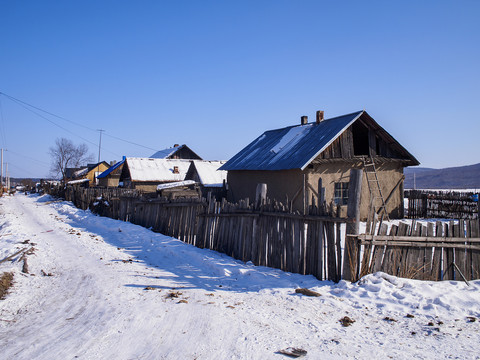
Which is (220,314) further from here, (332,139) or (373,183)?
(373,183)

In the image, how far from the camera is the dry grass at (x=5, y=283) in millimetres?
6916

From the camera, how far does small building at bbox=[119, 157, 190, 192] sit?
1378 inches

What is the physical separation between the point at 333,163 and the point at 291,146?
2563 millimetres

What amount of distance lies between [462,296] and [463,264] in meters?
1.28

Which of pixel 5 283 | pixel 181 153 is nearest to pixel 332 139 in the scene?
pixel 5 283

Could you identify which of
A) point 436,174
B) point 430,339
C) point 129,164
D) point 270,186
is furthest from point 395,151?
point 436,174

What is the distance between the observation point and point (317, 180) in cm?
1711

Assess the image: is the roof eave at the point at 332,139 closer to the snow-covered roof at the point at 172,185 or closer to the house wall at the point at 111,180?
the snow-covered roof at the point at 172,185

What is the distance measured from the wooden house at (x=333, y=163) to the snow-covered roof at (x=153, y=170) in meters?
16.4

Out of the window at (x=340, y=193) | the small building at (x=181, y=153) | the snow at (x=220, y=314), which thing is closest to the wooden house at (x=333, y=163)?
the window at (x=340, y=193)

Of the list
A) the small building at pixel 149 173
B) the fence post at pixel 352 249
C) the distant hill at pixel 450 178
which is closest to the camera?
the fence post at pixel 352 249

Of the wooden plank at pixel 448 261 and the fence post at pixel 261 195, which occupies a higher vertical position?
the fence post at pixel 261 195

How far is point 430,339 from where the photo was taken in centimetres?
473

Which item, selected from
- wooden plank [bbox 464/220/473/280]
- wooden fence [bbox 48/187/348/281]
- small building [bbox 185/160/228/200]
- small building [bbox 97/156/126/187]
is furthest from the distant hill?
wooden plank [bbox 464/220/473/280]
